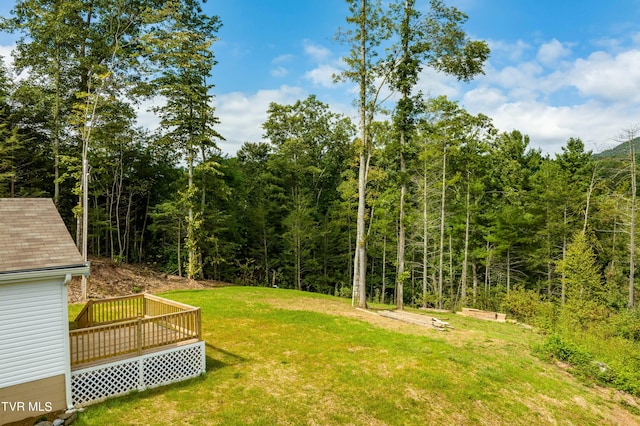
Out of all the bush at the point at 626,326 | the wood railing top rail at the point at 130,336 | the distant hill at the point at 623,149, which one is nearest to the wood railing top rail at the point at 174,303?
the wood railing top rail at the point at 130,336

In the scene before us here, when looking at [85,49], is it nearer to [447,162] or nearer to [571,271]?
[447,162]

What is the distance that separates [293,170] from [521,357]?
23570mm

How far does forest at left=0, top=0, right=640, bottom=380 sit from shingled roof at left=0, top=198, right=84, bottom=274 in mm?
8220

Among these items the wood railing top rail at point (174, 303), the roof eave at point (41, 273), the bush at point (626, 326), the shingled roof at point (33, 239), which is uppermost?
the shingled roof at point (33, 239)

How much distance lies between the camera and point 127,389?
740 centimetres

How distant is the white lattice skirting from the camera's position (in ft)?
22.7

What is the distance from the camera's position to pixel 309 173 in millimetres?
33750

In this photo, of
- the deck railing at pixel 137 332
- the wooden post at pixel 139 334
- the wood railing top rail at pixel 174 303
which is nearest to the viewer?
the deck railing at pixel 137 332

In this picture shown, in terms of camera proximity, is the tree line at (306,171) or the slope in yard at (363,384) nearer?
the slope in yard at (363,384)

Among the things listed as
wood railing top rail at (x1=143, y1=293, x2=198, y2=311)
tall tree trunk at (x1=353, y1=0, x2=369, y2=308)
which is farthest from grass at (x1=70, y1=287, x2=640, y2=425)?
tall tree trunk at (x1=353, y1=0, x2=369, y2=308)

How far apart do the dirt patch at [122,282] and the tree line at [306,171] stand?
1599 millimetres

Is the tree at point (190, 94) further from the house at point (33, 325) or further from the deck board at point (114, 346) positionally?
the house at point (33, 325)

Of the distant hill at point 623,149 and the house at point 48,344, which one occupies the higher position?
the distant hill at point 623,149

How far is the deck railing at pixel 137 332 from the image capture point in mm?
7254
